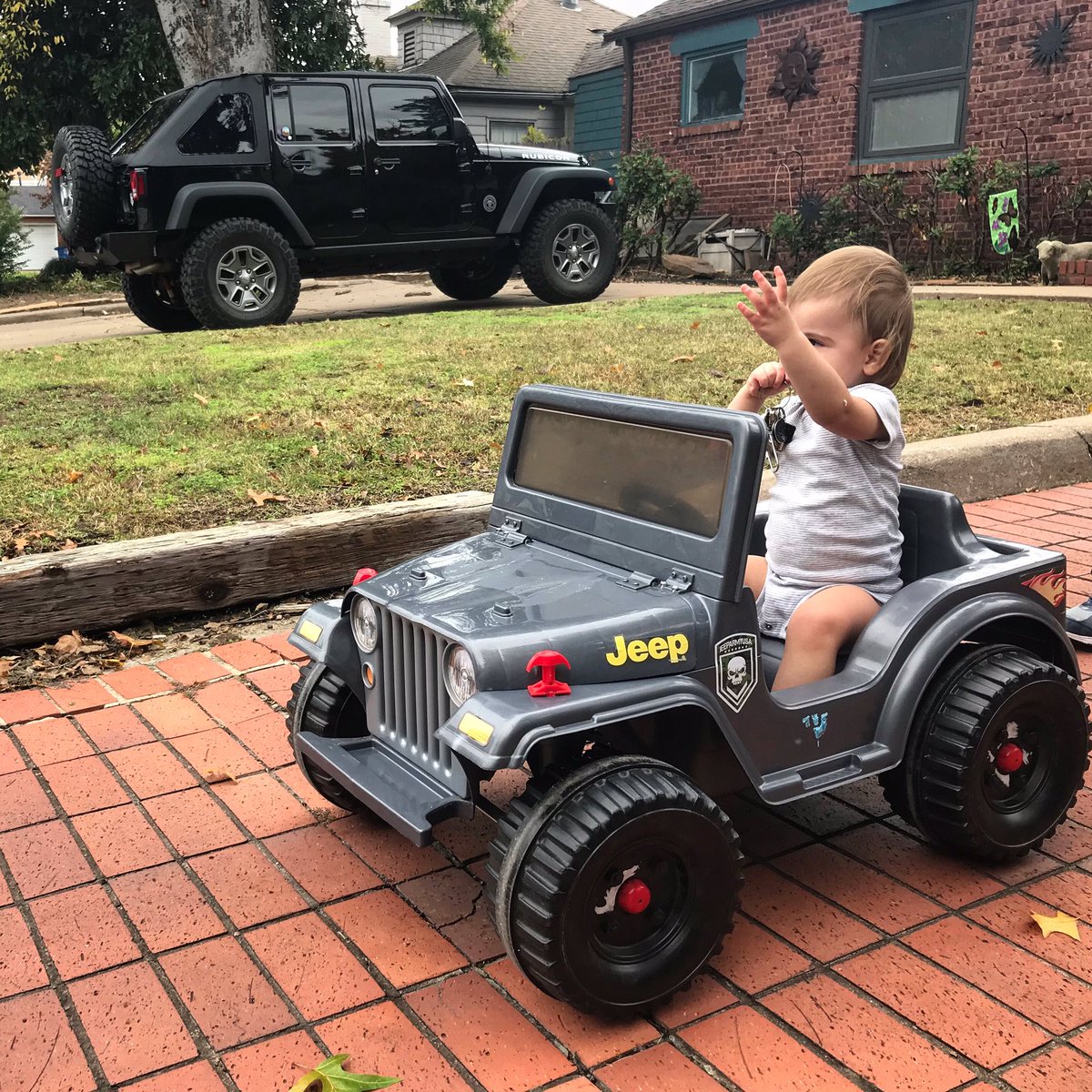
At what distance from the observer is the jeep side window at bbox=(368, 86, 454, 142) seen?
9680mm

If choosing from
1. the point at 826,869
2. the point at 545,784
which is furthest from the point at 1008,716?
the point at 545,784

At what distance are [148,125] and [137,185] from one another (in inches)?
37.5

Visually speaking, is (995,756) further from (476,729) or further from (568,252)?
(568,252)

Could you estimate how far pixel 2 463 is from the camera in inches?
178

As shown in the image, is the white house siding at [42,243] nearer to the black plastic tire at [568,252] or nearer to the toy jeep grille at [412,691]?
the black plastic tire at [568,252]

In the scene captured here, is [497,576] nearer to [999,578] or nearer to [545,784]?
[545,784]

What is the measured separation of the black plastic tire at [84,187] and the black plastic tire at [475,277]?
306 cm

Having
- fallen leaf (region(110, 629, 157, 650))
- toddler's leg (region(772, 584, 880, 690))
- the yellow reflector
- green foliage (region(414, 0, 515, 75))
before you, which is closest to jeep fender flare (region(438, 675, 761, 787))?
the yellow reflector

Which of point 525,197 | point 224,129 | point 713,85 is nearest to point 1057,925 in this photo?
point 224,129

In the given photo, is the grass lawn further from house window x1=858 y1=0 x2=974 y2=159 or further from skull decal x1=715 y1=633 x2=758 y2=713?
house window x1=858 y1=0 x2=974 y2=159

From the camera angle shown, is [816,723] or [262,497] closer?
[816,723]

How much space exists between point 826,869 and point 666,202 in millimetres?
15671

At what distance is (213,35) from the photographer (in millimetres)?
11695

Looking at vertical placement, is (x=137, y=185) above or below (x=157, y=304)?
above
